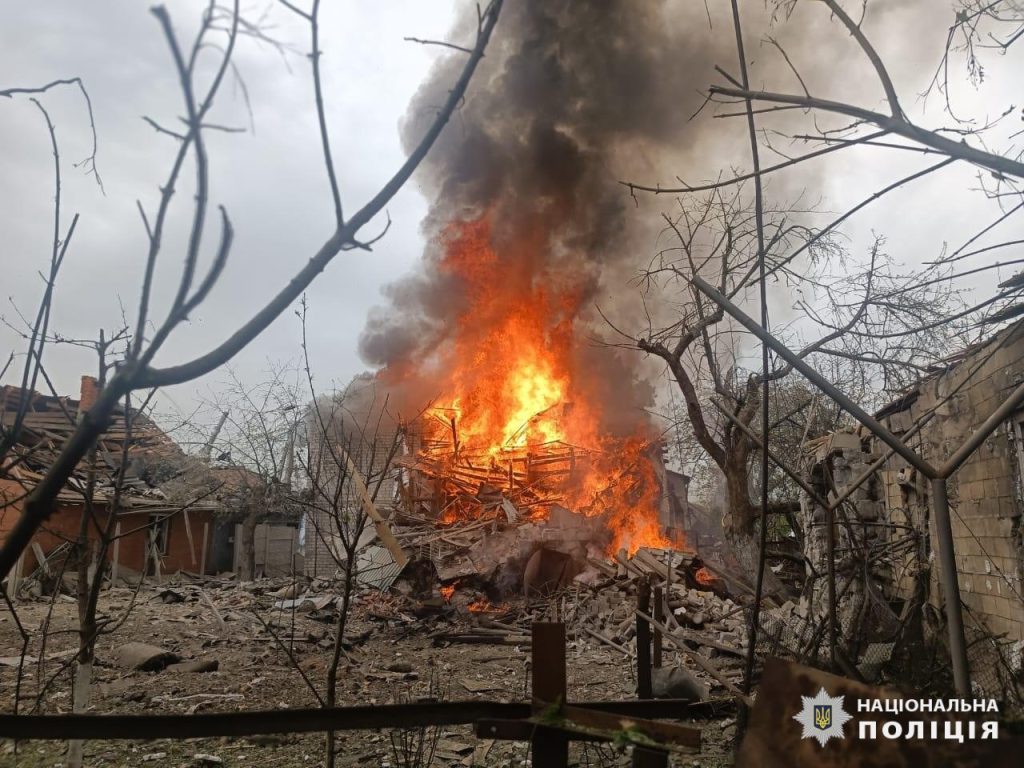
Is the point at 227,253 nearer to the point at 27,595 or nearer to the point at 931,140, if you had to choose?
the point at 931,140

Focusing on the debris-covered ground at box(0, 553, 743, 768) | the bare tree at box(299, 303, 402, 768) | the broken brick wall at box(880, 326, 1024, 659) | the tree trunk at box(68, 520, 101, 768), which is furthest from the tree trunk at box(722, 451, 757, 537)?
the tree trunk at box(68, 520, 101, 768)

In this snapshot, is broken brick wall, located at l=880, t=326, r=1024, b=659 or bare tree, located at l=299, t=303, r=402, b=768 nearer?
bare tree, located at l=299, t=303, r=402, b=768

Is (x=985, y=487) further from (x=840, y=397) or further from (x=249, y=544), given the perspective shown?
(x=249, y=544)

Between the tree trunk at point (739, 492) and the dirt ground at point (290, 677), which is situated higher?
the tree trunk at point (739, 492)

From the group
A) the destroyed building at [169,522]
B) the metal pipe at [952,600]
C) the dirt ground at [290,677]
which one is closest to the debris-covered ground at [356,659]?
the dirt ground at [290,677]

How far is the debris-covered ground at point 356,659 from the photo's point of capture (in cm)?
618

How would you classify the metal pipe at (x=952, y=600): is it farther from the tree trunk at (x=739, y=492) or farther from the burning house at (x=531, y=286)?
the burning house at (x=531, y=286)

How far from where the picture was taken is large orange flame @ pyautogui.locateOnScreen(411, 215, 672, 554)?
21.0 m

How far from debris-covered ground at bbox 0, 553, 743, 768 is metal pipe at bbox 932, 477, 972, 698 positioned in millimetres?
1422

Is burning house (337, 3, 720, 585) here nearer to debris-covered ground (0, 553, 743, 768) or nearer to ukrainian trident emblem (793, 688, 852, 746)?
debris-covered ground (0, 553, 743, 768)

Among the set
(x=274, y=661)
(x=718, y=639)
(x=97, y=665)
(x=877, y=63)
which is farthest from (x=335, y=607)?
(x=877, y=63)

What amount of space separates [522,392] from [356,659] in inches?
608

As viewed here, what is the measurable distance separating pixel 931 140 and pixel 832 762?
230cm

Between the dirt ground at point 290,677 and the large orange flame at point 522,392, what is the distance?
7.48m
